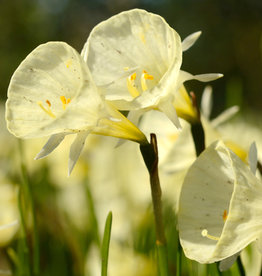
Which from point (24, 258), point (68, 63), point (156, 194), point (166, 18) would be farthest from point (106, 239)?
point (166, 18)

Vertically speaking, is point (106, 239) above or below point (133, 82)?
below

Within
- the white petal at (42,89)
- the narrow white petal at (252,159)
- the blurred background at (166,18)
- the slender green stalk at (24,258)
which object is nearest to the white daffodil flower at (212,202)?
the narrow white petal at (252,159)

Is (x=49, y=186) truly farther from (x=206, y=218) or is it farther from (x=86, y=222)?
(x=206, y=218)

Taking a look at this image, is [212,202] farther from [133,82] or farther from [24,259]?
[24,259]

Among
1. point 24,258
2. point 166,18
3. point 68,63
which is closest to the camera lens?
point 68,63

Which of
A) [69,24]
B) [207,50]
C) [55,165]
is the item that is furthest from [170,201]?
[69,24]

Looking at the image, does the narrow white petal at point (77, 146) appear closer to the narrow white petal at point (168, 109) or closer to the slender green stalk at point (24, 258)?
the narrow white petal at point (168, 109)
